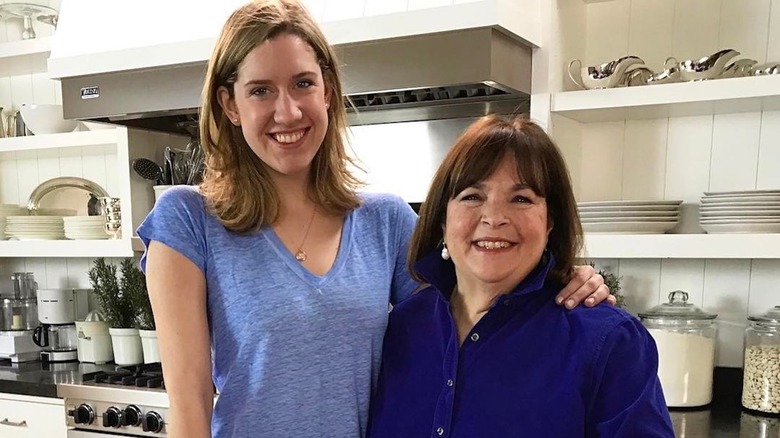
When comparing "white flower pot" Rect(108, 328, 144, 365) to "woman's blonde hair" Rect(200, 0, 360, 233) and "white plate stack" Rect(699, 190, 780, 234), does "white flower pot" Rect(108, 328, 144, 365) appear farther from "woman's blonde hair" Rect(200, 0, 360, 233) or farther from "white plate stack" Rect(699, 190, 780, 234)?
"white plate stack" Rect(699, 190, 780, 234)

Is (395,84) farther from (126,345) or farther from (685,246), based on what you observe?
(126,345)

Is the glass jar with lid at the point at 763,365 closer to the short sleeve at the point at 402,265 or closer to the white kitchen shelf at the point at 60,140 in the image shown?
the short sleeve at the point at 402,265

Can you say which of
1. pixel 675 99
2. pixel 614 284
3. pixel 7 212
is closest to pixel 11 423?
pixel 7 212

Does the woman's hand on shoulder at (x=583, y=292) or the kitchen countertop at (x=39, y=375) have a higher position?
the woman's hand on shoulder at (x=583, y=292)

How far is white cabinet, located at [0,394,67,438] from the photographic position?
235 cm

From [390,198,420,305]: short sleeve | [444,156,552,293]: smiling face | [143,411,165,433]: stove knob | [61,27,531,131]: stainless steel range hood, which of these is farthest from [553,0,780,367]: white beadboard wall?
[143,411,165,433]: stove knob

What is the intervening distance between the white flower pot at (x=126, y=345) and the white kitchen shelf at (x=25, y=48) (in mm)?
1150

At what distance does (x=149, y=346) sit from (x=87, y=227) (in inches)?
22.6

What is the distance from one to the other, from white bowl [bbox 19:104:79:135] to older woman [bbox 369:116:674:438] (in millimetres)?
2159

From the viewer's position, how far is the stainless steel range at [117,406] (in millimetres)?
2205

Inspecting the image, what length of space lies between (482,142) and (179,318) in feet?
1.80

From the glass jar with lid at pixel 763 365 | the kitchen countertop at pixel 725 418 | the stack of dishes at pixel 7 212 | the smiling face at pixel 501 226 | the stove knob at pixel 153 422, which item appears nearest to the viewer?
the smiling face at pixel 501 226

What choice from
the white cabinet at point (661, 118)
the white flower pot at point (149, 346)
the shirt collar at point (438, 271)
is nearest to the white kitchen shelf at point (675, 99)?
the white cabinet at point (661, 118)

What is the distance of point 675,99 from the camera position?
1.78 m
